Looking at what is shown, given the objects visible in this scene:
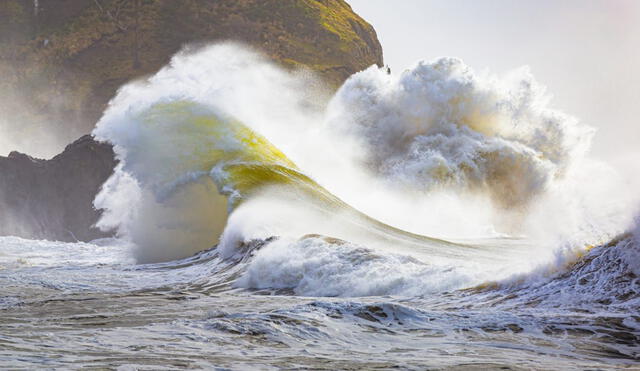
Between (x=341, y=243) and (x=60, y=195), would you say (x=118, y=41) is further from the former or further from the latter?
(x=341, y=243)

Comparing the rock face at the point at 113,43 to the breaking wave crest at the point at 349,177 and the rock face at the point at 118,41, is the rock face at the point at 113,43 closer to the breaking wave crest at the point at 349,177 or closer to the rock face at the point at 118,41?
the rock face at the point at 118,41

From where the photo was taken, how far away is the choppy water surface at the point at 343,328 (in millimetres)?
4219

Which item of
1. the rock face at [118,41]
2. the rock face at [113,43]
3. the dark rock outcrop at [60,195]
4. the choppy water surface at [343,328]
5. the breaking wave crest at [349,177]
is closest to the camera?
the choppy water surface at [343,328]

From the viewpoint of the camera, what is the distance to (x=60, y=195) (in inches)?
1053

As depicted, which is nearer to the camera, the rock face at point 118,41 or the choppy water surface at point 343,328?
the choppy water surface at point 343,328

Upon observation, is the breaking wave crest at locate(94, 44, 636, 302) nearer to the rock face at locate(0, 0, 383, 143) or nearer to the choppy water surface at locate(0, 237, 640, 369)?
the choppy water surface at locate(0, 237, 640, 369)

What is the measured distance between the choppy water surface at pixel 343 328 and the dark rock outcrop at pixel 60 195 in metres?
18.9

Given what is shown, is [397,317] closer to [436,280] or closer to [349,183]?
[436,280]

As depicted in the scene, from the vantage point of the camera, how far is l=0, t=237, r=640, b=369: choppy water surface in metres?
4.22

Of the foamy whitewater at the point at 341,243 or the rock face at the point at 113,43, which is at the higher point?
the rock face at the point at 113,43

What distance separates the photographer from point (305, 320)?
5473 millimetres

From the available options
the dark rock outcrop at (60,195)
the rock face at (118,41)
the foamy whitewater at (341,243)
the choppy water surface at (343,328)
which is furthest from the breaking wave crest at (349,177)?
the rock face at (118,41)

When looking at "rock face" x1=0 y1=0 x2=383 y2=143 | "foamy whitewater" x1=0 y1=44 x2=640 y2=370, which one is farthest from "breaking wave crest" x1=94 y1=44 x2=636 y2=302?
"rock face" x1=0 y1=0 x2=383 y2=143

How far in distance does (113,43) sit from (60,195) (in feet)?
104
